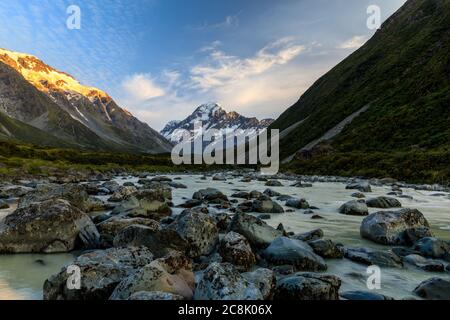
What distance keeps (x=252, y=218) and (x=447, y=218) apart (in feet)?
39.2

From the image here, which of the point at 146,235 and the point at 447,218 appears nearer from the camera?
the point at 146,235

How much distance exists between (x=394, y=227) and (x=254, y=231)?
208 inches

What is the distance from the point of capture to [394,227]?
43.9ft

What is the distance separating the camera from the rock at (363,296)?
7.59m

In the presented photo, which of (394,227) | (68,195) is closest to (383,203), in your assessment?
(394,227)

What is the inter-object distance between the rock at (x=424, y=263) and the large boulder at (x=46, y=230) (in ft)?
32.0

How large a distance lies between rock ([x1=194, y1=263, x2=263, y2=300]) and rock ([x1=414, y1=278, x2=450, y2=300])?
3.76 metres

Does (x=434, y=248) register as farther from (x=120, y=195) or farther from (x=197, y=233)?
(x=120, y=195)

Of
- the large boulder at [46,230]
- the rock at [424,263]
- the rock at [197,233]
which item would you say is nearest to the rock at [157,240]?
the rock at [197,233]

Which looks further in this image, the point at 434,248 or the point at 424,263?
the point at 434,248

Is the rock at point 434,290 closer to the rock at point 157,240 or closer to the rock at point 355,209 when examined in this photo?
the rock at point 157,240
